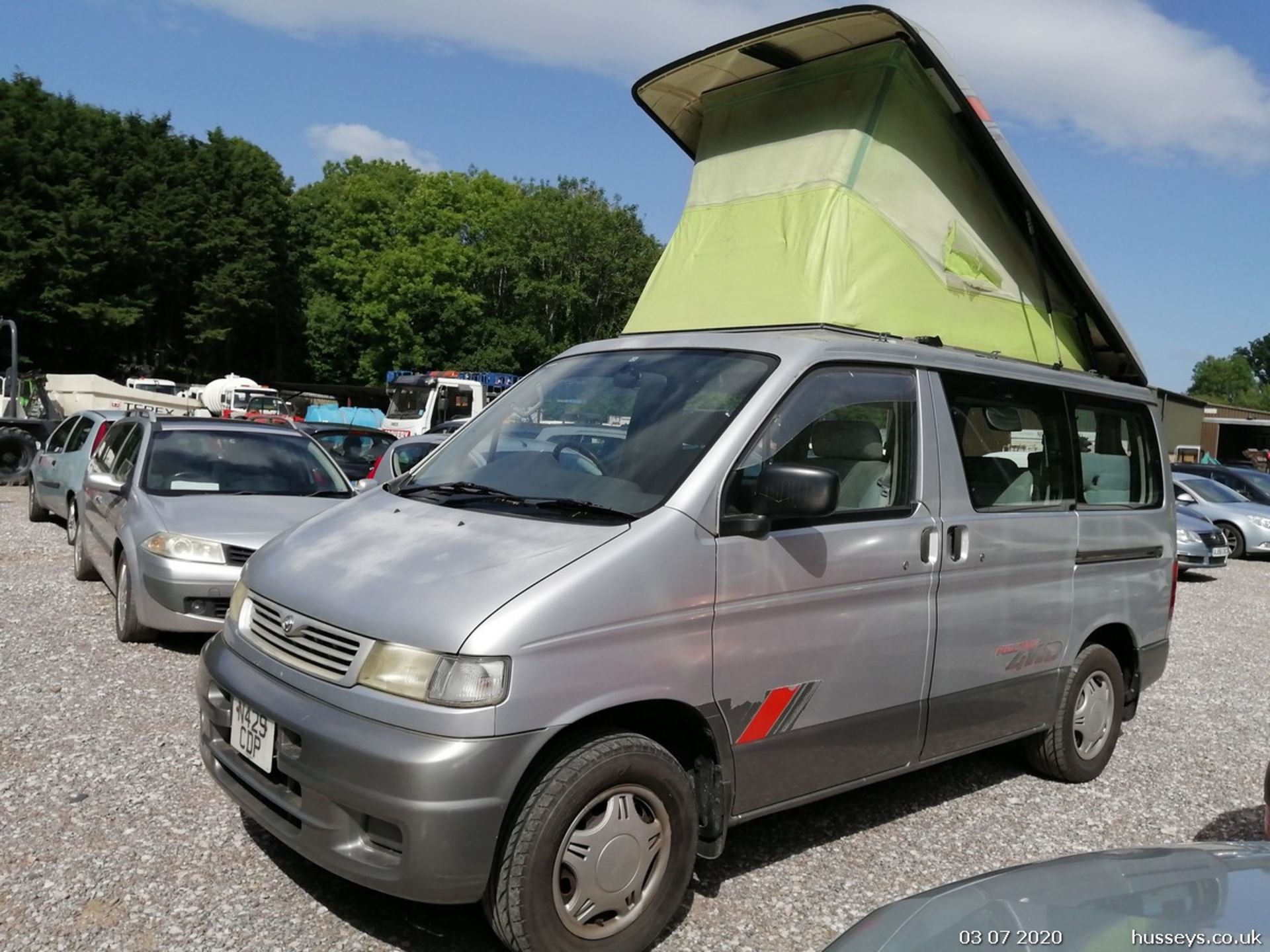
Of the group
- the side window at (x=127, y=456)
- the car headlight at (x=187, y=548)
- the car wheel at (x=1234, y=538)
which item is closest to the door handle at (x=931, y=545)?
the car headlight at (x=187, y=548)

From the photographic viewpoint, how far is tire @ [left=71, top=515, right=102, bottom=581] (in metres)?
9.51

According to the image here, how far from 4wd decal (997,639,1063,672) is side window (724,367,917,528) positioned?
98 centimetres

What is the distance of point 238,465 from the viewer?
26.9 ft

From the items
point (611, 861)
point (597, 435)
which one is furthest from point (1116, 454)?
point (611, 861)

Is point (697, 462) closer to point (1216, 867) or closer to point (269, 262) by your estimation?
point (1216, 867)

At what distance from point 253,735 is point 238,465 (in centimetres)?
524

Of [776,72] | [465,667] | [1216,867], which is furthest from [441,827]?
[776,72]

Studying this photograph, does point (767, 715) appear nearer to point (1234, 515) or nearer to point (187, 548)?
point (187, 548)

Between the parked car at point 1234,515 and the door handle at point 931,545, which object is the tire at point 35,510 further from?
the parked car at point 1234,515

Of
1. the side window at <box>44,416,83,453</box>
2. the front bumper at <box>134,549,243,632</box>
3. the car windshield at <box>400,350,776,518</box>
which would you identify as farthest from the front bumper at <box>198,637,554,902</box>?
the side window at <box>44,416,83,453</box>

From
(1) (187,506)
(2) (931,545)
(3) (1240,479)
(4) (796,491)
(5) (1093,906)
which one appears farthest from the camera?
(3) (1240,479)

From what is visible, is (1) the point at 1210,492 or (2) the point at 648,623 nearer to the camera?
(2) the point at 648,623

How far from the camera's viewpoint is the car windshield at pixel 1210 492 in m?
18.9

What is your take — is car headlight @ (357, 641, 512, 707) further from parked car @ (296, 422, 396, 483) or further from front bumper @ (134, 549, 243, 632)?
parked car @ (296, 422, 396, 483)
